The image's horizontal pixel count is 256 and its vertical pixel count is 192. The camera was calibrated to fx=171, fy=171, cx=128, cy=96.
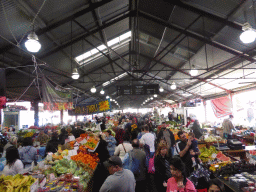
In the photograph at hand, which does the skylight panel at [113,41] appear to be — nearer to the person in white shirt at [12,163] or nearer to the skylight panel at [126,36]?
the skylight panel at [126,36]

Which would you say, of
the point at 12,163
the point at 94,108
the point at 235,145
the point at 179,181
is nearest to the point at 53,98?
the point at 12,163

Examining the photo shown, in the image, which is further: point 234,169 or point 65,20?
point 65,20

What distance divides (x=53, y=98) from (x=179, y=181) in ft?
18.2

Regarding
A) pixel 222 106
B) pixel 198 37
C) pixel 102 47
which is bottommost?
pixel 222 106

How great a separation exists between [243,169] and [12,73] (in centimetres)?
1002

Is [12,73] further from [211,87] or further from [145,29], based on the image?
[211,87]

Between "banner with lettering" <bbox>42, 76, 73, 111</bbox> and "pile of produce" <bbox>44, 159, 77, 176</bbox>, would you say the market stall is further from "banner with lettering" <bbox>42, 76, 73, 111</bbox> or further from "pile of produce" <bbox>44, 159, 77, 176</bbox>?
"banner with lettering" <bbox>42, 76, 73, 111</bbox>

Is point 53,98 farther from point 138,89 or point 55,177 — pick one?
point 138,89

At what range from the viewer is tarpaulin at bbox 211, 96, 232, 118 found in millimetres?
15094

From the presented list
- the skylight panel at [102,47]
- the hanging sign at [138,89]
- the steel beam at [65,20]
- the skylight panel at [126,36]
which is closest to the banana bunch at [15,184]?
the steel beam at [65,20]

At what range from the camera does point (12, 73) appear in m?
8.64

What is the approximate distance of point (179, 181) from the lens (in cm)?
245

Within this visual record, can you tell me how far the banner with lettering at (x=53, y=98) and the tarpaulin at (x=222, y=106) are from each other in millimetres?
13569

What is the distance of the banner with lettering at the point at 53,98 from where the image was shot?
6125 millimetres
